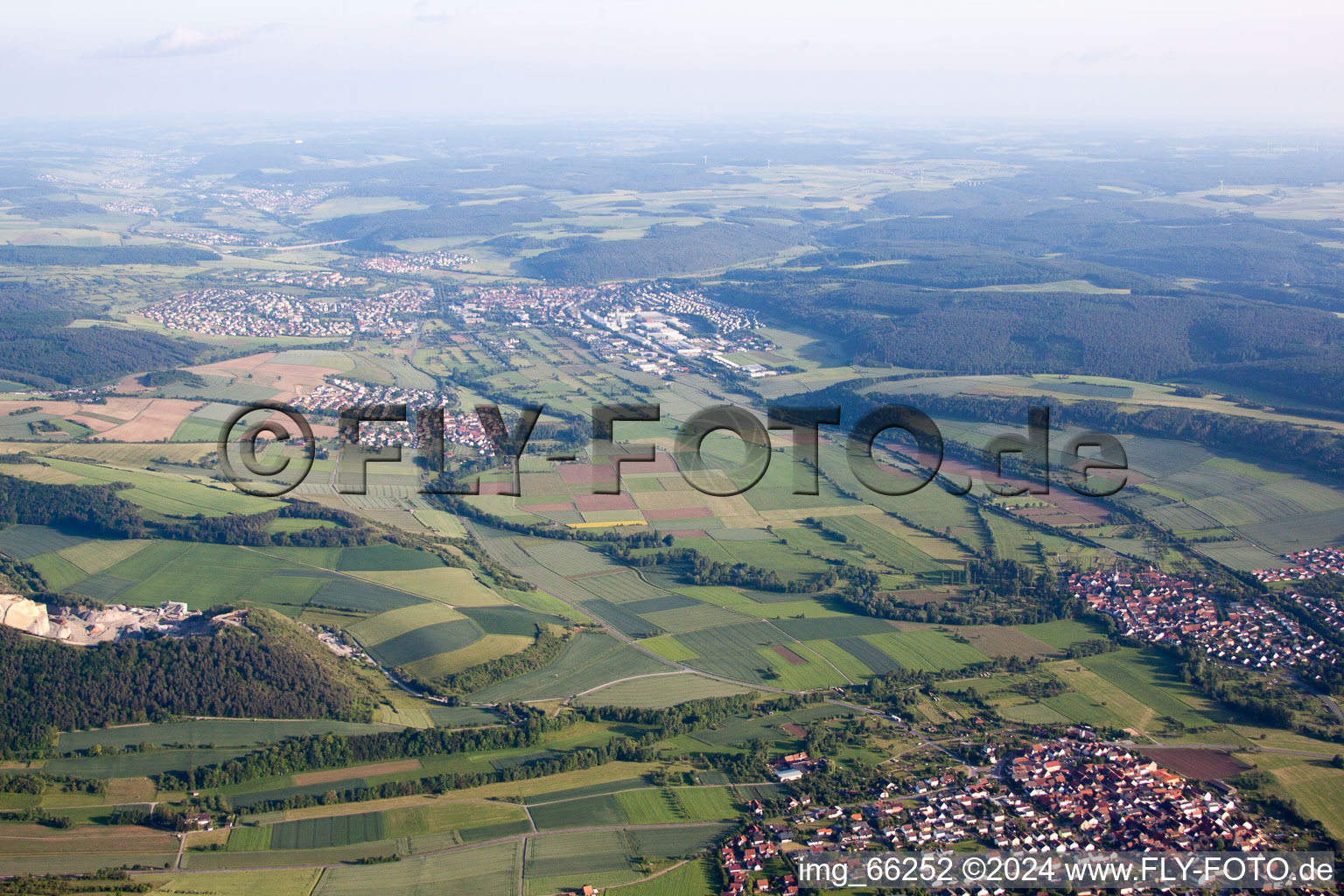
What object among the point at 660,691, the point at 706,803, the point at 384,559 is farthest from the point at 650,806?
the point at 384,559

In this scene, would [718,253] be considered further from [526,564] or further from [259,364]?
[526,564]

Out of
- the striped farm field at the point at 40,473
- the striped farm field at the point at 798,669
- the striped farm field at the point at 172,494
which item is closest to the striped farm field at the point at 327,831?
the striped farm field at the point at 798,669

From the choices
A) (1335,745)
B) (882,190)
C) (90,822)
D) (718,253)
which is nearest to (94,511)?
(90,822)

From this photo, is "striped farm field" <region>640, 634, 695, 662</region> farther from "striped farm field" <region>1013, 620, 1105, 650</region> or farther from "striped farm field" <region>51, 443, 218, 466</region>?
"striped farm field" <region>51, 443, 218, 466</region>

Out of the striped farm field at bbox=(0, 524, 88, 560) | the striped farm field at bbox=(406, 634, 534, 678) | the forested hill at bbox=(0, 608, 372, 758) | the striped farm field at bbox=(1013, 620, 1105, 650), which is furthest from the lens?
the striped farm field at bbox=(0, 524, 88, 560)

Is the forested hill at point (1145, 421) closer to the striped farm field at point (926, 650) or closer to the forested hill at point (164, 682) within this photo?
the striped farm field at point (926, 650)

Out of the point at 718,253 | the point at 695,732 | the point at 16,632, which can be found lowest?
the point at 695,732

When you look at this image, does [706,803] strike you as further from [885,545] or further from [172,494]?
[172,494]

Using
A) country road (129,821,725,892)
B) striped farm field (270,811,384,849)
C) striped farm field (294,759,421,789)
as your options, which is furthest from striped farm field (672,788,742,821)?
striped farm field (270,811,384,849)
